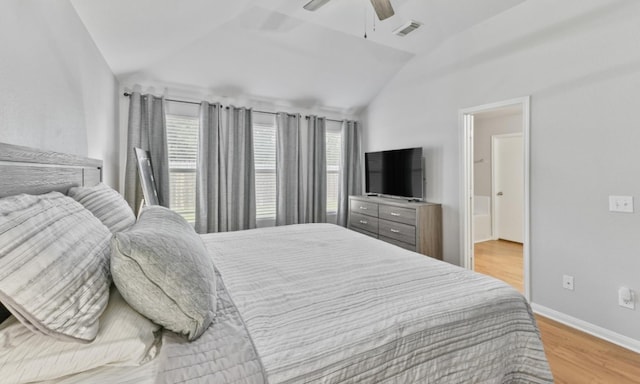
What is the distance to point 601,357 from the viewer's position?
2031mm

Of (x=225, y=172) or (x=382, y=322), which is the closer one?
(x=382, y=322)

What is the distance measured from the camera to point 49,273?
746mm

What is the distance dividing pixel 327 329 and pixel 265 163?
3.60 metres

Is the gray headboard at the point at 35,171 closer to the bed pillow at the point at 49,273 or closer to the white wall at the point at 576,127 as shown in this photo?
the bed pillow at the point at 49,273

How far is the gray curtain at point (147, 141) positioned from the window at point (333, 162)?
2.47m

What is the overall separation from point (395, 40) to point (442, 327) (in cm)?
344

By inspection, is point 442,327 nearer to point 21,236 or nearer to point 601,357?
point 21,236

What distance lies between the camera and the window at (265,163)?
4312 millimetres

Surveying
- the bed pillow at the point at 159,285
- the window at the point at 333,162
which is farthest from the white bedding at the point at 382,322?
the window at the point at 333,162

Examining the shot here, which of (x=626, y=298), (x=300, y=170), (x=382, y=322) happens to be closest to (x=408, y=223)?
(x=300, y=170)

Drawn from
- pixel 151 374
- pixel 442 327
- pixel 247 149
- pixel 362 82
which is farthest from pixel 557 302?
pixel 247 149

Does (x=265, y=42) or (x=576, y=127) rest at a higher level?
(x=265, y=42)

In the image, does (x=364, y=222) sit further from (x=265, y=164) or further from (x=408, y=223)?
(x=265, y=164)

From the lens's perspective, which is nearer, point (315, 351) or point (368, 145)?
point (315, 351)
